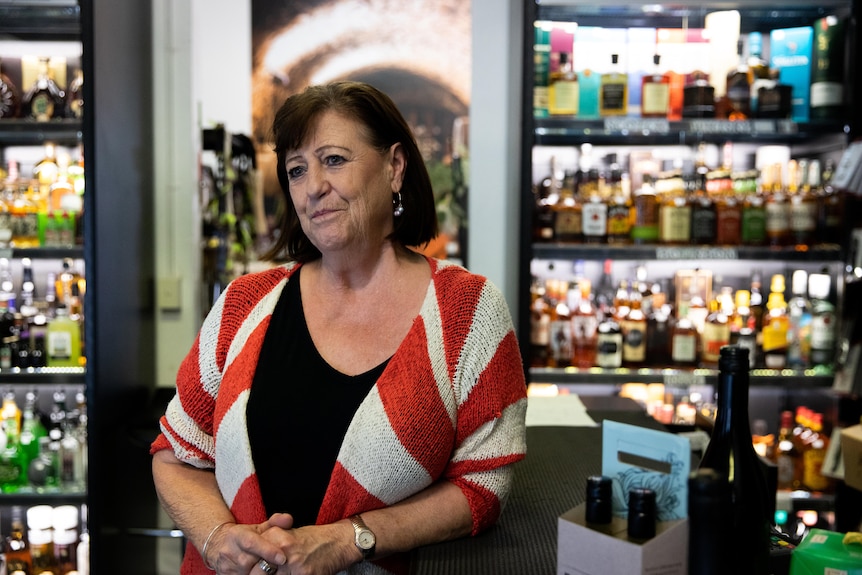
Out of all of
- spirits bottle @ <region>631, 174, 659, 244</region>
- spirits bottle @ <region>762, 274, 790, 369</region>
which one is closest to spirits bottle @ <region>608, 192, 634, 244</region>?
spirits bottle @ <region>631, 174, 659, 244</region>

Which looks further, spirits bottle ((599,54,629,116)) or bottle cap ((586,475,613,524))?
spirits bottle ((599,54,629,116))

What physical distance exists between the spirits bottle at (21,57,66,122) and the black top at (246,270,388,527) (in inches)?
87.2

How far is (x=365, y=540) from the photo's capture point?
1134 mm

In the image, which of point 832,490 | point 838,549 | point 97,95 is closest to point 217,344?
point 838,549

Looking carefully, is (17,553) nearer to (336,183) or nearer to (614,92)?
(336,183)

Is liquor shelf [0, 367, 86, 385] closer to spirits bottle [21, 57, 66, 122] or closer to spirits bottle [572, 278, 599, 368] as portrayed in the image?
spirits bottle [21, 57, 66, 122]

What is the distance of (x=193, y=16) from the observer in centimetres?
309

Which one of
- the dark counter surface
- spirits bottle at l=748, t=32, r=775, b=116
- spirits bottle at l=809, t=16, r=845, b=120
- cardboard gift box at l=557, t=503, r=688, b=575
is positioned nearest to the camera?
cardboard gift box at l=557, t=503, r=688, b=575

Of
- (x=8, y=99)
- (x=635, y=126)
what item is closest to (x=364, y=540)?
(x=635, y=126)

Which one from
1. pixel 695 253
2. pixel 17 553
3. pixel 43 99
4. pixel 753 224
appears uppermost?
pixel 43 99

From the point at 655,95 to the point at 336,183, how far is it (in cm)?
A: 204

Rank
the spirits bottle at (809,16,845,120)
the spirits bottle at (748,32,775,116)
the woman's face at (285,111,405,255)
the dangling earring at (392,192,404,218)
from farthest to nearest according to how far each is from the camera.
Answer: the spirits bottle at (748,32,775,116), the spirits bottle at (809,16,845,120), the dangling earring at (392,192,404,218), the woman's face at (285,111,405,255)

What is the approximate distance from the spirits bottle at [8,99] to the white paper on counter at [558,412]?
2.33 meters

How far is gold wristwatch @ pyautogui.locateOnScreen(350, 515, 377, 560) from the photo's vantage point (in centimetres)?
113
